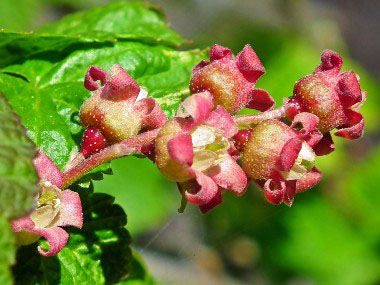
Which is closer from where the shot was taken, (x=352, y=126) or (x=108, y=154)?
(x=108, y=154)

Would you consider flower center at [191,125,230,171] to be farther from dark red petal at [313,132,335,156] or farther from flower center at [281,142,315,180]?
dark red petal at [313,132,335,156]

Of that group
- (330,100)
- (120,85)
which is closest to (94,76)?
(120,85)

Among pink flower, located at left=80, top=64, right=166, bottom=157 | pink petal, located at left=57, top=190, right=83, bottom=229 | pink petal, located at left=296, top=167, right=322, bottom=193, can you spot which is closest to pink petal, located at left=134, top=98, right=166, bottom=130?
pink flower, located at left=80, top=64, right=166, bottom=157

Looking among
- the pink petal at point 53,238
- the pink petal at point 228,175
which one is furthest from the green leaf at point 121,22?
the pink petal at point 53,238

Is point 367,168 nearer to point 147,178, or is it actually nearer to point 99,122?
point 147,178

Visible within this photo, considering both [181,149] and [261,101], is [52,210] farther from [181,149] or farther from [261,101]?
[261,101]

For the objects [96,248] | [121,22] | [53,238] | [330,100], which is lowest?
[96,248]

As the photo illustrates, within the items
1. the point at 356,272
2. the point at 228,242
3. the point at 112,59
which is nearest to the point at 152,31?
the point at 112,59
